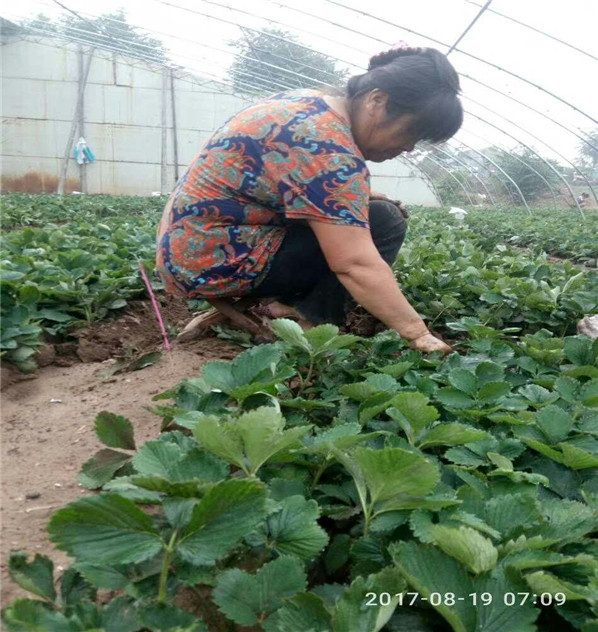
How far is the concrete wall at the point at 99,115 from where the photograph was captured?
62.7 feet

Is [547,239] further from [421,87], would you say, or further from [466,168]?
[466,168]

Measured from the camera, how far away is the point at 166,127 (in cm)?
1964

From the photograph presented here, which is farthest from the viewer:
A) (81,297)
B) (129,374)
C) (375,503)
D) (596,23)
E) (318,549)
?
(596,23)

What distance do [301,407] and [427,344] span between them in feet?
Result: 2.26

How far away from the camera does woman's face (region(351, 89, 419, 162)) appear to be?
78.4 inches

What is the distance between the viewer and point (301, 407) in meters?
1.27

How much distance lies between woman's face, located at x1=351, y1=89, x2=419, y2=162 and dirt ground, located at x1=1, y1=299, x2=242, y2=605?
88cm

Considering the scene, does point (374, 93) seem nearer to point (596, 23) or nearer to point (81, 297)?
point (81, 297)

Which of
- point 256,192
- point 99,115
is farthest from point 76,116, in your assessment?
point 256,192

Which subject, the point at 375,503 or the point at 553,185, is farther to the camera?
the point at 553,185

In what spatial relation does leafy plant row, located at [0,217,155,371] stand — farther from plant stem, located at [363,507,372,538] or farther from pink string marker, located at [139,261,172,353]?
plant stem, located at [363,507,372,538]

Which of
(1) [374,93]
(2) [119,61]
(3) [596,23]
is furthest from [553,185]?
(1) [374,93]

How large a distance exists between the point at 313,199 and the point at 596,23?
8.96 meters

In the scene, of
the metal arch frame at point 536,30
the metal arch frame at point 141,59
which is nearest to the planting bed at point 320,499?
the metal arch frame at point 536,30
